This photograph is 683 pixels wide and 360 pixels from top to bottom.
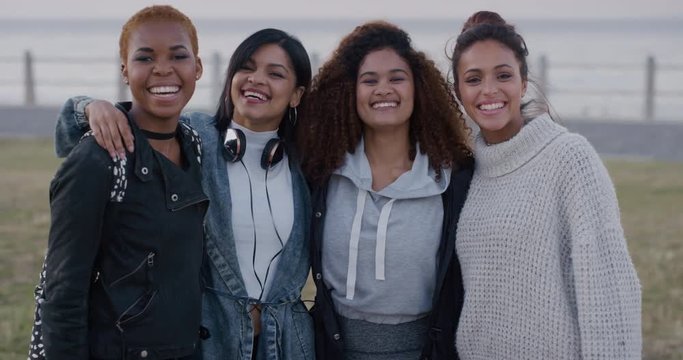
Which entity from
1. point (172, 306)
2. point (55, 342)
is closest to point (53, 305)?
point (55, 342)

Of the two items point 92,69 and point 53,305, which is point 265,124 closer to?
point 53,305

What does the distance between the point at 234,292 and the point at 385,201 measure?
662 millimetres

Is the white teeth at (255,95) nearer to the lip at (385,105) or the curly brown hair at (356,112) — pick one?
the curly brown hair at (356,112)

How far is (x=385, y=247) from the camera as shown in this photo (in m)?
3.80

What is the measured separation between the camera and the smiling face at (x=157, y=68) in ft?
11.1

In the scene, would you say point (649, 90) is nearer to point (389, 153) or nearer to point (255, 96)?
point (389, 153)

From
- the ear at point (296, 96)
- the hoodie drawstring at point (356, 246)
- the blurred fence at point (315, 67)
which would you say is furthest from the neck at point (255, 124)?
the blurred fence at point (315, 67)

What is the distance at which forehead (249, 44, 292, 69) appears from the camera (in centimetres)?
398

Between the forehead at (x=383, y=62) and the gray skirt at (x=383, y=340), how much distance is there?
38.5 inches

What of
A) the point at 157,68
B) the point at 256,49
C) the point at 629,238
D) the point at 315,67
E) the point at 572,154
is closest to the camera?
the point at 157,68

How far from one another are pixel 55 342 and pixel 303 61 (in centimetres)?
154

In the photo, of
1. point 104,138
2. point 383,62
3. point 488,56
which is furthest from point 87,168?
point 488,56

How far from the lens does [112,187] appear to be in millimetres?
3096

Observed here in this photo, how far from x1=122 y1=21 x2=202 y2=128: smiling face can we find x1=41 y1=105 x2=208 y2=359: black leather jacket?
13 cm
